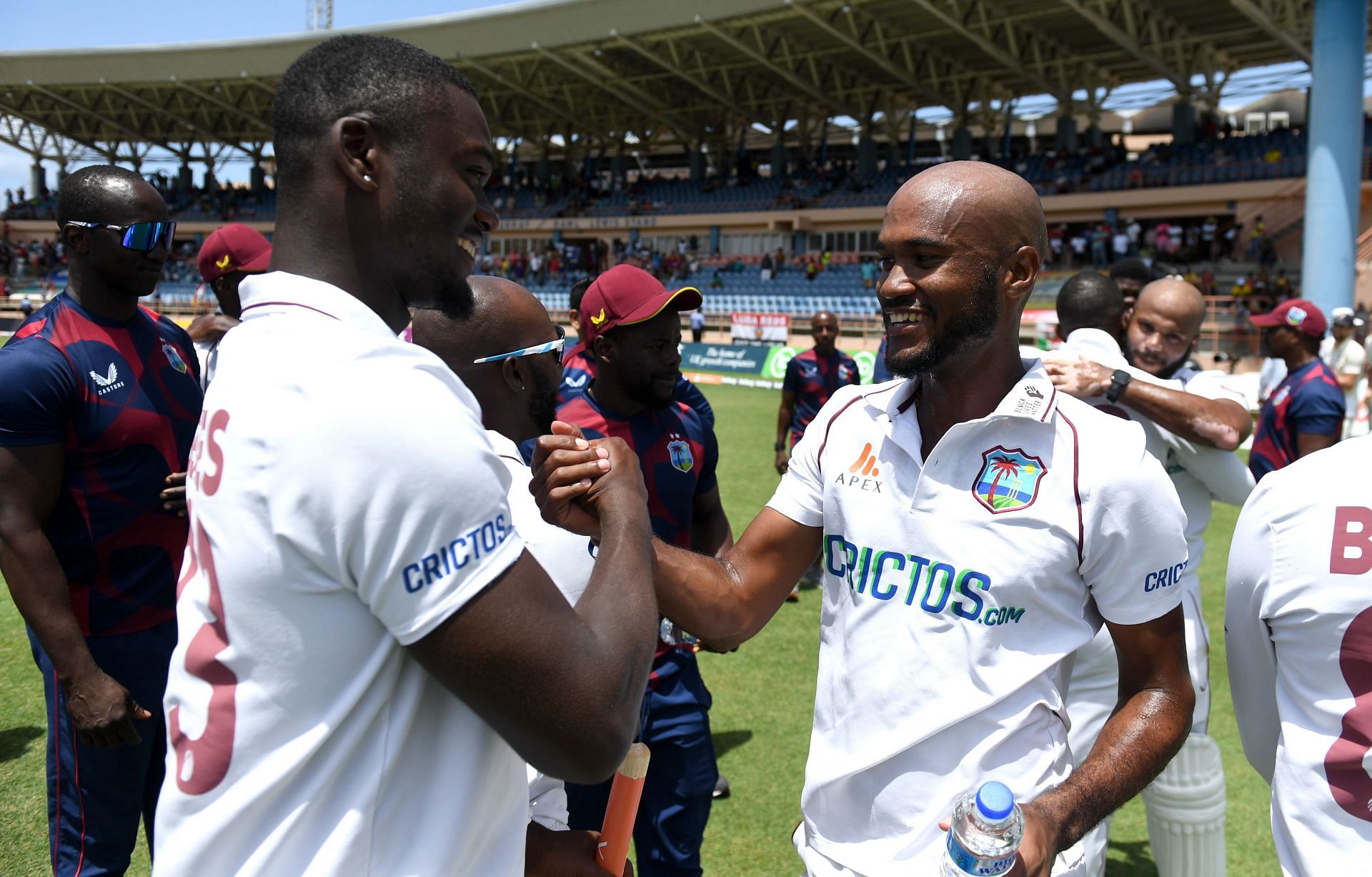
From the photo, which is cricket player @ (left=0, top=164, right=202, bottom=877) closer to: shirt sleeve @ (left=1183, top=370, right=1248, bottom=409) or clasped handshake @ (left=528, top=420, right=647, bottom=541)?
clasped handshake @ (left=528, top=420, right=647, bottom=541)

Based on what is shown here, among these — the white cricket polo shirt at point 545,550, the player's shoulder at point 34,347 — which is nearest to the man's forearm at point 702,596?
the white cricket polo shirt at point 545,550

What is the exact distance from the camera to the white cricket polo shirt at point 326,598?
3.95ft

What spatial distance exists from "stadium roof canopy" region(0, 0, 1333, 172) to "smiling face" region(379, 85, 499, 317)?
25020mm

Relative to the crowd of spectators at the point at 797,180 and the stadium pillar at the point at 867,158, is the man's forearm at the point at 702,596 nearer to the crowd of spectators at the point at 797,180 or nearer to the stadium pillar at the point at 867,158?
the crowd of spectators at the point at 797,180

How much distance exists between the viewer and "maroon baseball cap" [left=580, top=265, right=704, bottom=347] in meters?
3.82

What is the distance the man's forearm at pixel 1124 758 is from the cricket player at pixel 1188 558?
684mm

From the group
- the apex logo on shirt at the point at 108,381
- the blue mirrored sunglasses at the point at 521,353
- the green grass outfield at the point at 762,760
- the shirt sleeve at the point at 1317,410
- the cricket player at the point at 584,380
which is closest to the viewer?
the blue mirrored sunglasses at the point at 521,353

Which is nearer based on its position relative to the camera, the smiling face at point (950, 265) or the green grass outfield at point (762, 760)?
the smiling face at point (950, 265)

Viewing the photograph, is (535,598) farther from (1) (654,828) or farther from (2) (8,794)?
(2) (8,794)

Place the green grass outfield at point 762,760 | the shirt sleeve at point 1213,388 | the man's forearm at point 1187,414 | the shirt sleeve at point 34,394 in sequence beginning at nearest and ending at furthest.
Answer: the shirt sleeve at point 34,394
the man's forearm at point 1187,414
the shirt sleeve at point 1213,388
the green grass outfield at point 762,760

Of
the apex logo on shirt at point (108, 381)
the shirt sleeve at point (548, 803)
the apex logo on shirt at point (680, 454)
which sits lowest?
the shirt sleeve at point (548, 803)

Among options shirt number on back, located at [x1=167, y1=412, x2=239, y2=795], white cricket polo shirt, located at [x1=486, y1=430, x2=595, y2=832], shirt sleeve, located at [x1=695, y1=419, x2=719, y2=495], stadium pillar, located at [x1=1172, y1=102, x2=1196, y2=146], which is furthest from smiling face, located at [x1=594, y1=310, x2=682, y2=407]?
stadium pillar, located at [x1=1172, y1=102, x2=1196, y2=146]

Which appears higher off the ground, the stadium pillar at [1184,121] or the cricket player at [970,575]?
the stadium pillar at [1184,121]

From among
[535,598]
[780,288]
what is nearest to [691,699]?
[535,598]
